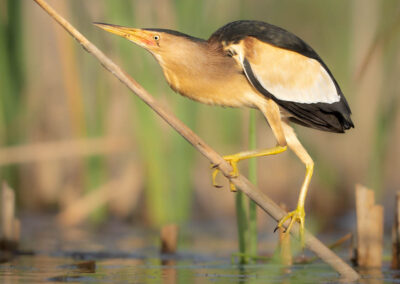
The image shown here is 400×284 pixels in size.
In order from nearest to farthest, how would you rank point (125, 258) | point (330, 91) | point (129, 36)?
point (129, 36)
point (330, 91)
point (125, 258)

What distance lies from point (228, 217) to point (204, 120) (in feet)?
2.40

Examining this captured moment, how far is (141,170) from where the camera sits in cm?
594

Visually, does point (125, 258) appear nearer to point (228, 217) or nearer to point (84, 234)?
point (84, 234)

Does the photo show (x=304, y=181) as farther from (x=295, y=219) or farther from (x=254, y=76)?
(x=254, y=76)

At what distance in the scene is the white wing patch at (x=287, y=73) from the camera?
3650 mm

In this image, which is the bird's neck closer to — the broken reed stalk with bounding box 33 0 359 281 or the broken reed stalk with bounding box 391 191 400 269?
the broken reed stalk with bounding box 33 0 359 281

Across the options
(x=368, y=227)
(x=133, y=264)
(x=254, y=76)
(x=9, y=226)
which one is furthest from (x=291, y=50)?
(x=9, y=226)

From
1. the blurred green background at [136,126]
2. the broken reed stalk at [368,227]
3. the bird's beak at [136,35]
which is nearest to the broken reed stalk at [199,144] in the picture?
the bird's beak at [136,35]

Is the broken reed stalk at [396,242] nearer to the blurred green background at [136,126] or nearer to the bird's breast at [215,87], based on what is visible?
the bird's breast at [215,87]

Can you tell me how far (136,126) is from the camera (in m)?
5.38

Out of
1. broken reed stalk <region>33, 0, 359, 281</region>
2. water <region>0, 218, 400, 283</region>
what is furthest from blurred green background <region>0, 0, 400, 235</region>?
broken reed stalk <region>33, 0, 359, 281</region>

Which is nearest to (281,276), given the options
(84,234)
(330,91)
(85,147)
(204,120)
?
Result: (330,91)

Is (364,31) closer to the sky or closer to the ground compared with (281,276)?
closer to the sky

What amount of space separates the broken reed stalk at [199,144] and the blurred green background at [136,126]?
5.58ft
